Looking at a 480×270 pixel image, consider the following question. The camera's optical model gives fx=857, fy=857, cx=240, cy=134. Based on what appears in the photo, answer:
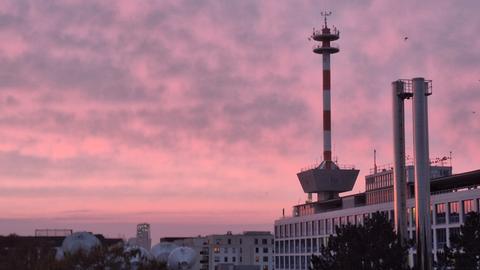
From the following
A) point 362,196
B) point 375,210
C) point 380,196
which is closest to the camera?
point 375,210

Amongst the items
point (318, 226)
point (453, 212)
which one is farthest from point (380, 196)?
point (318, 226)

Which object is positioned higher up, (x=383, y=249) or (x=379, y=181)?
(x=379, y=181)

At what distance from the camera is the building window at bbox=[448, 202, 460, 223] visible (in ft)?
407

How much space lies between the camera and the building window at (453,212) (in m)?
124

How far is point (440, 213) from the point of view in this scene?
129625 millimetres

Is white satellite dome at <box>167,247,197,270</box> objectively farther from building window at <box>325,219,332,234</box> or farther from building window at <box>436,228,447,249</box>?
building window at <box>436,228,447,249</box>

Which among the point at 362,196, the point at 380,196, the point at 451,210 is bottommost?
the point at 451,210

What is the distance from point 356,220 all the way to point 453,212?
3326cm

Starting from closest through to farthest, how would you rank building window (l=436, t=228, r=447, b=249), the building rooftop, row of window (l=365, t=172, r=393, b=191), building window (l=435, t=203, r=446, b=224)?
building window (l=436, t=228, r=447, b=249) → building window (l=435, t=203, r=446, b=224) → the building rooftop → row of window (l=365, t=172, r=393, b=191)

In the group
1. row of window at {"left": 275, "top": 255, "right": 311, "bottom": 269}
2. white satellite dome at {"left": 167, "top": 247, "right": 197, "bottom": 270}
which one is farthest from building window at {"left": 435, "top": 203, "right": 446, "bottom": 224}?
row of window at {"left": 275, "top": 255, "right": 311, "bottom": 269}

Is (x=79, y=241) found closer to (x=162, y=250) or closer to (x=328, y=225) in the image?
(x=162, y=250)

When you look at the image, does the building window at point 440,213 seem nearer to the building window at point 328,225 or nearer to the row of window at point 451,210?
the row of window at point 451,210

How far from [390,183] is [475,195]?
1197 inches

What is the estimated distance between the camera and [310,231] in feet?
599
